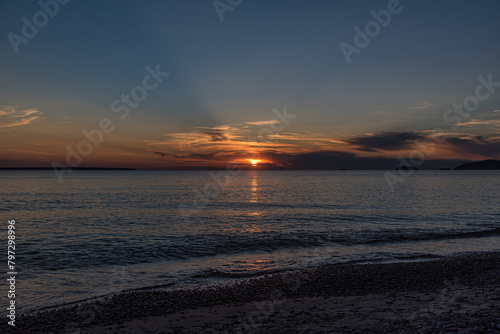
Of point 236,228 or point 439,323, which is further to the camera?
point 236,228

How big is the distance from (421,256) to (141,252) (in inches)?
727

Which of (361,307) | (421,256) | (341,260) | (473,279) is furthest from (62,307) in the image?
(421,256)

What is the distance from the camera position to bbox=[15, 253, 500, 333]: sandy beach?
30.6 feet

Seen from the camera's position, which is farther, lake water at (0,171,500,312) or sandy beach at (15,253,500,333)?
lake water at (0,171,500,312)

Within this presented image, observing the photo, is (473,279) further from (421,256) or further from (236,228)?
(236,228)

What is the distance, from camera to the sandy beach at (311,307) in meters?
9.33

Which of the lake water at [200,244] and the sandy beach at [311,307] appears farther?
the lake water at [200,244]

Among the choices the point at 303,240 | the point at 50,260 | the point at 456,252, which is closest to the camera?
the point at 50,260

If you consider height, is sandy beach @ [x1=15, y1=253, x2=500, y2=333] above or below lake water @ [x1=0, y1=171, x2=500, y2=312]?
above

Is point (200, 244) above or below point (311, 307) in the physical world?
below

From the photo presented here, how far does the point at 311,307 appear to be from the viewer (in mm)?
11180

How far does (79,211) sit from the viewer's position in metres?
42.8

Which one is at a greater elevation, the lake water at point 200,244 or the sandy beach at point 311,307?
the sandy beach at point 311,307

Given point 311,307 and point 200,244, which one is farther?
point 200,244
